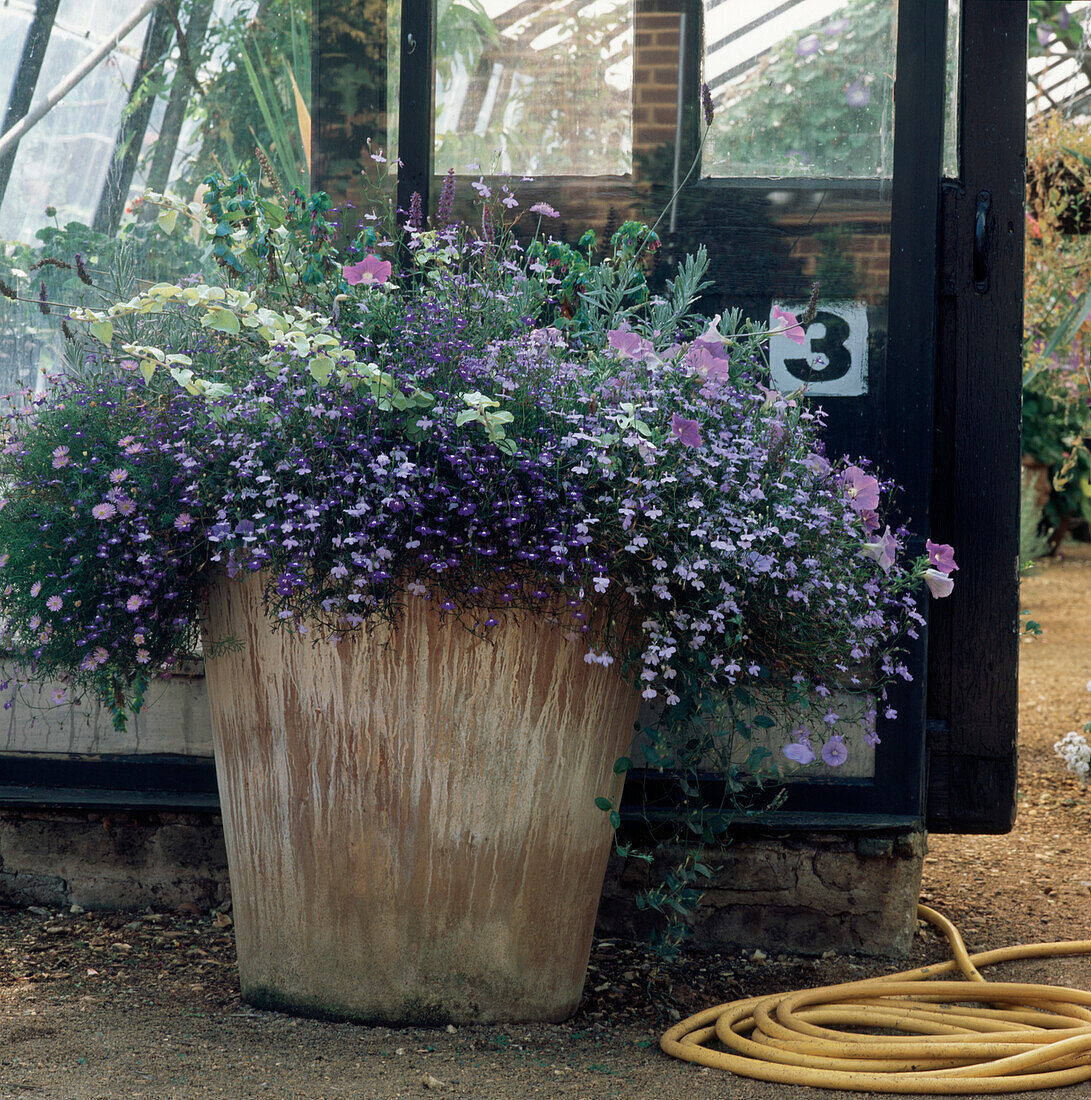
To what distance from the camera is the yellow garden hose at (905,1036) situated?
5.73 feet

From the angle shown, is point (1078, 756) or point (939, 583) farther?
point (1078, 756)

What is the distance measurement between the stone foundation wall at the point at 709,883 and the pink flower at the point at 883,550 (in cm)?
76

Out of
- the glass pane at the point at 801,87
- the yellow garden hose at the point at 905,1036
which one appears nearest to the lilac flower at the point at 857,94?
the glass pane at the point at 801,87

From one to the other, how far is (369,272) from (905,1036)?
4.89ft

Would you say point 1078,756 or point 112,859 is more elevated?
point 1078,756

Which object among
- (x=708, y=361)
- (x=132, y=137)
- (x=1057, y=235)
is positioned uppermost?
(x=1057, y=235)

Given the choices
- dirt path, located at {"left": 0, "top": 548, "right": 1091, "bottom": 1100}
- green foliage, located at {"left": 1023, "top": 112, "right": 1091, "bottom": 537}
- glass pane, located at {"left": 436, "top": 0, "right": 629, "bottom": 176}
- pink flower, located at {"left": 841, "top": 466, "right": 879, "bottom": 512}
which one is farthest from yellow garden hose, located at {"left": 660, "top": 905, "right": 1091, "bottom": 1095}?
green foliage, located at {"left": 1023, "top": 112, "right": 1091, "bottom": 537}

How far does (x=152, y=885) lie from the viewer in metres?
2.55

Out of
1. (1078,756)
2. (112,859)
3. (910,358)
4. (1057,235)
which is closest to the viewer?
(910,358)

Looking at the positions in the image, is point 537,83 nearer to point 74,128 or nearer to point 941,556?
point 74,128

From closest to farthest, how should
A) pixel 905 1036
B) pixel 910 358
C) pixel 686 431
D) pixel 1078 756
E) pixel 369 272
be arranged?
pixel 686 431 < pixel 369 272 < pixel 905 1036 < pixel 910 358 < pixel 1078 756

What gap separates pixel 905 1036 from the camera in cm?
192

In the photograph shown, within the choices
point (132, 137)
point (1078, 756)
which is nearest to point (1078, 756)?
point (1078, 756)

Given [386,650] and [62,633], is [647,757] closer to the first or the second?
[386,650]
